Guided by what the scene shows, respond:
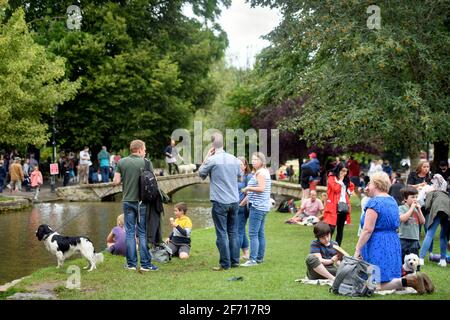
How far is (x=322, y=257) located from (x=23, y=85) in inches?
859

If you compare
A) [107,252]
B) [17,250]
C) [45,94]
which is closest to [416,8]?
[107,252]

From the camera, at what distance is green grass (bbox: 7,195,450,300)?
31.3ft

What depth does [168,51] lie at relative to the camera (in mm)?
42406

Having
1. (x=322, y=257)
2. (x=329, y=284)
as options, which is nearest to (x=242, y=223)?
(x=322, y=257)

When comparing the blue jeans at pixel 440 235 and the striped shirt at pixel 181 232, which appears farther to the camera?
the striped shirt at pixel 181 232

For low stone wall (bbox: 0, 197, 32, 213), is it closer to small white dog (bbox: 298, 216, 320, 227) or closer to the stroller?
the stroller

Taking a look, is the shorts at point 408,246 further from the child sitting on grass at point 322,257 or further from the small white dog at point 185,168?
the small white dog at point 185,168

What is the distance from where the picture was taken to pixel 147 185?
11.9 metres

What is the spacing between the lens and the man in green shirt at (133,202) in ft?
38.8

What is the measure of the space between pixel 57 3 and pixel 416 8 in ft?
85.7

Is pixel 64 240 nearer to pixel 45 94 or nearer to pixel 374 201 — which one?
pixel 374 201

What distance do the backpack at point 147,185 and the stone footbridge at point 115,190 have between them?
59.3ft

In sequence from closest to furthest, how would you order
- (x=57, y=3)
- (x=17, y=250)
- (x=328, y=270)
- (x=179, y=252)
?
1. (x=328, y=270)
2. (x=179, y=252)
3. (x=17, y=250)
4. (x=57, y=3)

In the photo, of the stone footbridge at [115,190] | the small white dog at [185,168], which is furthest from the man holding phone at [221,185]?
the small white dog at [185,168]
